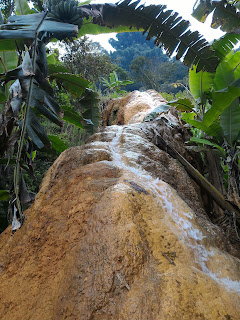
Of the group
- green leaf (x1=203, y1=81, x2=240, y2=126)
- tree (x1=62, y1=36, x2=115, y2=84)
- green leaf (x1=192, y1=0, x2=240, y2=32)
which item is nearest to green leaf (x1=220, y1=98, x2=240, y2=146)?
green leaf (x1=203, y1=81, x2=240, y2=126)

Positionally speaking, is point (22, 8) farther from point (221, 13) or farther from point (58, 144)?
point (221, 13)

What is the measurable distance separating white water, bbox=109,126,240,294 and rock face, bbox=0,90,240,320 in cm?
1

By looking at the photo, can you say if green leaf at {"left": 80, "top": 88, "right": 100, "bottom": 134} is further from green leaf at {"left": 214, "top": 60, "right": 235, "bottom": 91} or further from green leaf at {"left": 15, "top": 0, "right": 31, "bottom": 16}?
green leaf at {"left": 214, "top": 60, "right": 235, "bottom": 91}

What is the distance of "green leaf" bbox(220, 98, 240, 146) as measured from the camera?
363cm

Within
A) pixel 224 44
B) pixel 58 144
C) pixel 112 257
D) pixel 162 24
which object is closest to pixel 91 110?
pixel 58 144

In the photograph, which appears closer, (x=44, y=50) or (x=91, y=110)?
(x=44, y=50)

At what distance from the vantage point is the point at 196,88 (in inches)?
181

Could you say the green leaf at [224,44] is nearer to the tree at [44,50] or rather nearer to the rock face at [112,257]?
the tree at [44,50]

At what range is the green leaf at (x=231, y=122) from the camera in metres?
3.63

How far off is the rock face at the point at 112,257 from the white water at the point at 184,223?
1cm

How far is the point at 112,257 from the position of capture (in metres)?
1.83

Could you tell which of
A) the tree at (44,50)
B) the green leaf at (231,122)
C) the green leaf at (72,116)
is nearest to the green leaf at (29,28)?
the tree at (44,50)

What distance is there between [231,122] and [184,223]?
1.88 metres

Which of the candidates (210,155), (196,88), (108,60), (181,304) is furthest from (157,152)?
(108,60)
